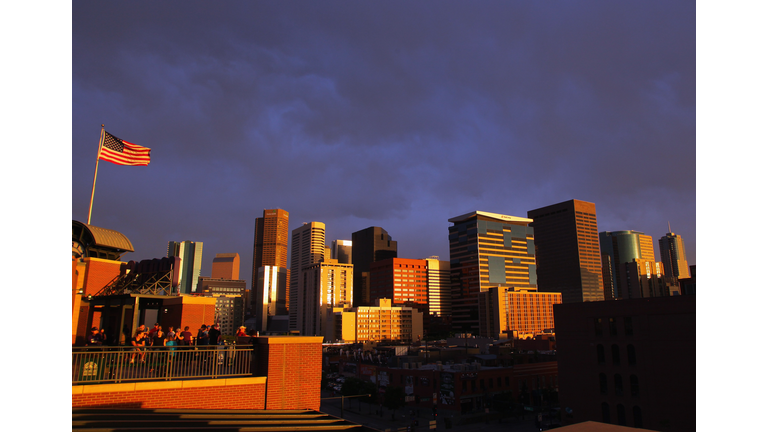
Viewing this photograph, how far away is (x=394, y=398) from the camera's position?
2685 inches

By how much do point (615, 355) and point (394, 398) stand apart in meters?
33.7

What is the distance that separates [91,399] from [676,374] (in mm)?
48891

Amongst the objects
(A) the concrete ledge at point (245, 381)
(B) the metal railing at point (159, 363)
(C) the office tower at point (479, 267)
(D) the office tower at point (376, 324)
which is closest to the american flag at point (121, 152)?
(B) the metal railing at point (159, 363)

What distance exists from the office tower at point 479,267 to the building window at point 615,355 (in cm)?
13891

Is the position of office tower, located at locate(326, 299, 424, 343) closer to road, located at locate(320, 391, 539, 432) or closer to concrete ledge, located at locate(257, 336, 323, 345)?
road, located at locate(320, 391, 539, 432)

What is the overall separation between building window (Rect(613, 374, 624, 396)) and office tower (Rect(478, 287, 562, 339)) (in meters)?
119

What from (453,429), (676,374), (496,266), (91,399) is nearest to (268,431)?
(91,399)

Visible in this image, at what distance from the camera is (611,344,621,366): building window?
Result: 47156 mm

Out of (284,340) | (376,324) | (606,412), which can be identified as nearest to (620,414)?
(606,412)

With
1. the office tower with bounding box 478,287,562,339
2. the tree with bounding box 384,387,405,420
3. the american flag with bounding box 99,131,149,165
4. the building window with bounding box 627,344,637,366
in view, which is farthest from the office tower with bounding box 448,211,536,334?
the american flag with bounding box 99,131,149,165

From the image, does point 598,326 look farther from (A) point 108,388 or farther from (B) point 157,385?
(A) point 108,388

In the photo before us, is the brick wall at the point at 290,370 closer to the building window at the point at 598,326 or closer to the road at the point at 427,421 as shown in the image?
the building window at the point at 598,326

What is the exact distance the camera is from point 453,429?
189 ft

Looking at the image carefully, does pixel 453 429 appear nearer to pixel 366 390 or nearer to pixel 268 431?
pixel 366 390
